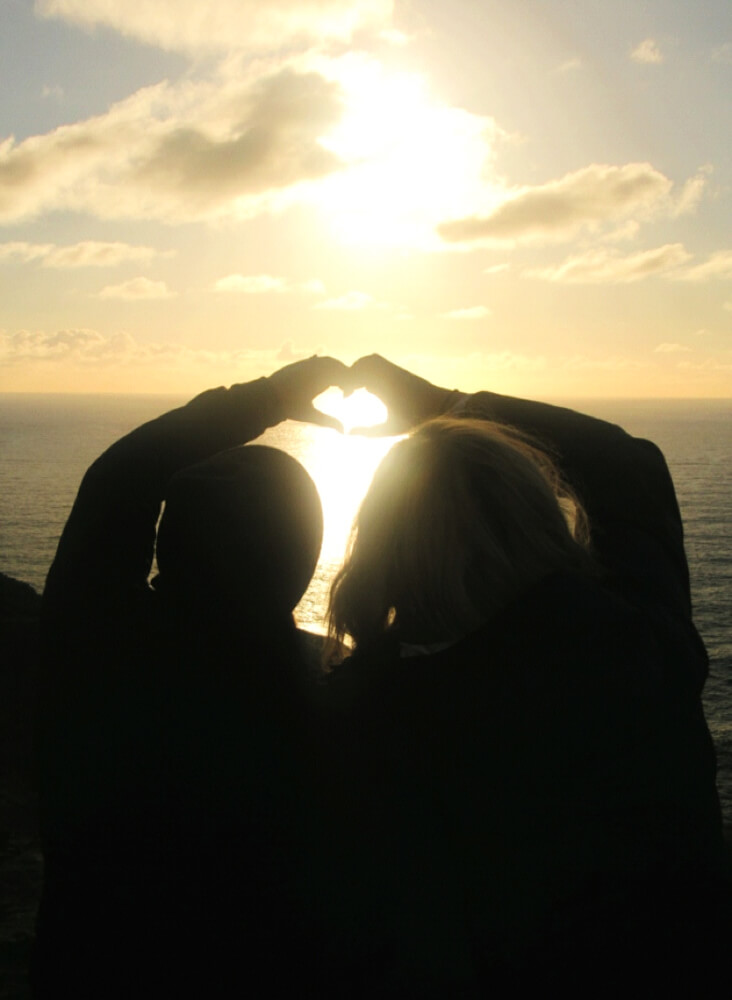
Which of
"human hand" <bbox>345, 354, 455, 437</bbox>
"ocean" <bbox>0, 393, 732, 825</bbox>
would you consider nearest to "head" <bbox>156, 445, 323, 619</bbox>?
"human hand" <bbox>345, 354, 455, 437</bbox>

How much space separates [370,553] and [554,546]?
1.31ft

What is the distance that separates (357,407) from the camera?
278 cm

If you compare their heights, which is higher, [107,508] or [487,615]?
[107,508]

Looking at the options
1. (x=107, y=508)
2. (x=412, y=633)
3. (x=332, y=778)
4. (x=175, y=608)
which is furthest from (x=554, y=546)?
(x=107, y=508)

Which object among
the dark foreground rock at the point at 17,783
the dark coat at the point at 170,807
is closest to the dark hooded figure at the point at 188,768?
the dark coat at the point at 170,807

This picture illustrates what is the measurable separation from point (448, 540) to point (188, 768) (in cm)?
64

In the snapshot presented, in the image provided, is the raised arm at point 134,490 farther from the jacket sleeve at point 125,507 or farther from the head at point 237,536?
the head at point 237,536

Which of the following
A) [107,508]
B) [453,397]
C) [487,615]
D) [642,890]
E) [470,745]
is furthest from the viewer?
[453,397]

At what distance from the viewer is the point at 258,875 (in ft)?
5.00

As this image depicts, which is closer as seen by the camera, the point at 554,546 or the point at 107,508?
the point at 554,546

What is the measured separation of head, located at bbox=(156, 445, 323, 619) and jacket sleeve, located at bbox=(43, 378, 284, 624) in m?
0.12

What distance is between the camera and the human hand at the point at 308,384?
7.40 feet

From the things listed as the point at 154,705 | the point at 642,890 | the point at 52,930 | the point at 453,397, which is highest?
the point at 453,397

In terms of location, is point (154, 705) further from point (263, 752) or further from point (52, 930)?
point (52, 930)
